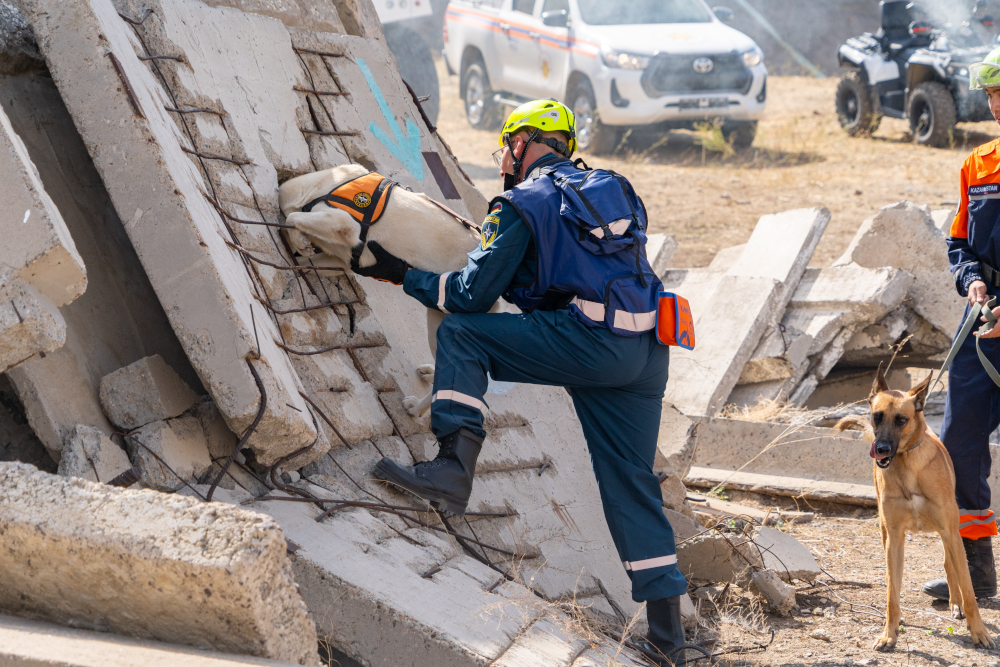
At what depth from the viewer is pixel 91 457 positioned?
8.38ft

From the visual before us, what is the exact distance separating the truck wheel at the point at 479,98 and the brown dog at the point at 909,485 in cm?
1070

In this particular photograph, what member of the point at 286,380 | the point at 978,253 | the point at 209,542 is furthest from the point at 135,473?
the point at 978,253

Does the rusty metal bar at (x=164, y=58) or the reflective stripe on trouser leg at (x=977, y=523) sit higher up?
the rusty metal bar at (x=164, y=58)

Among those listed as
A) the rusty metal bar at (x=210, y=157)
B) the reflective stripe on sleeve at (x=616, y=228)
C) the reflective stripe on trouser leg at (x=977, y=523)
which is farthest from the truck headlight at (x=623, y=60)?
the reflective stripe on sleeve at (x=616, y=228)

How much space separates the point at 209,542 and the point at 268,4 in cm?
288

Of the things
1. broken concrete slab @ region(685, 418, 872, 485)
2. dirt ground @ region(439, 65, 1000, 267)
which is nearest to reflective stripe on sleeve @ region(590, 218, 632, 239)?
broken concrete slab @ region(685, 418, 872, 485)

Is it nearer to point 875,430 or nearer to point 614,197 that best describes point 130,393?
point 614,197

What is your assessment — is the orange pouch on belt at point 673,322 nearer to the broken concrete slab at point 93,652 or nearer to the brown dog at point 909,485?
the brown dog at point 909,485

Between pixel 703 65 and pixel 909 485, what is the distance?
8729 millimetres

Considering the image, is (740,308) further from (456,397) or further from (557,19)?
(557,19)

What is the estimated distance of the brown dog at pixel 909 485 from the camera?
136 inches

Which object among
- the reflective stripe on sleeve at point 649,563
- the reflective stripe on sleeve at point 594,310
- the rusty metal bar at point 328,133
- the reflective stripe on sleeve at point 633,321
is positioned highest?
the rusty metal bar at point 328,133

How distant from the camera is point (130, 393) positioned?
2.74 m

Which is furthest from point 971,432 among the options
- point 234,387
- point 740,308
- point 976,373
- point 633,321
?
point 234,387
